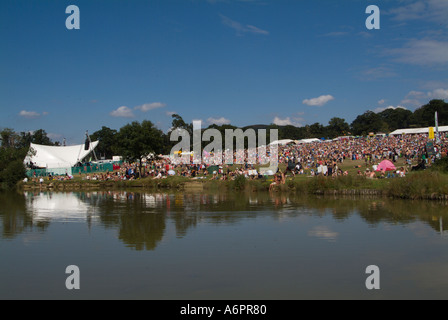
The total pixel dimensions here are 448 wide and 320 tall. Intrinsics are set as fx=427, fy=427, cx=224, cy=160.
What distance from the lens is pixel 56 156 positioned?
62.6 metres

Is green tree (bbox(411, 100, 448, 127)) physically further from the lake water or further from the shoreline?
the lake water

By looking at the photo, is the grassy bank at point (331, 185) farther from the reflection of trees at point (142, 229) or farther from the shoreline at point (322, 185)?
the reflection of trees at point (142, 229)

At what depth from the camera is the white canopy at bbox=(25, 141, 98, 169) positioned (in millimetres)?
58188

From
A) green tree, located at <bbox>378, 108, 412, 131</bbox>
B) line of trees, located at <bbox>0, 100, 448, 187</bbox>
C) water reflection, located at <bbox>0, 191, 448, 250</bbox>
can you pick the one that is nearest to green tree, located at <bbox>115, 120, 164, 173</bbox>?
line of trees, located at <bbox>0, 100, 448, 187</bbox>

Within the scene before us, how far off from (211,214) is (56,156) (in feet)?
168

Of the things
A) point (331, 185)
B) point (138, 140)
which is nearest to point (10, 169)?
point (138, 140)

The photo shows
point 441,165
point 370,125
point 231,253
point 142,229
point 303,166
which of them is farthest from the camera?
point 370,125

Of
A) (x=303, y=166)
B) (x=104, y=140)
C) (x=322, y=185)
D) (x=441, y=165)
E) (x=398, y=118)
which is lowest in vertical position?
(x=322, y=185)

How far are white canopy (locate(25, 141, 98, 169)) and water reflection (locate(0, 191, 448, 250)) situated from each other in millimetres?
38641

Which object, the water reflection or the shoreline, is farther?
the shoreline

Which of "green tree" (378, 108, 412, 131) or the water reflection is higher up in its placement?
"green tree" (378, 108, 412, 131)

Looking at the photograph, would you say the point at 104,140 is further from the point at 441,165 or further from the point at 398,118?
the point at 398,118

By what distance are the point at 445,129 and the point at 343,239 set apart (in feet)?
200
